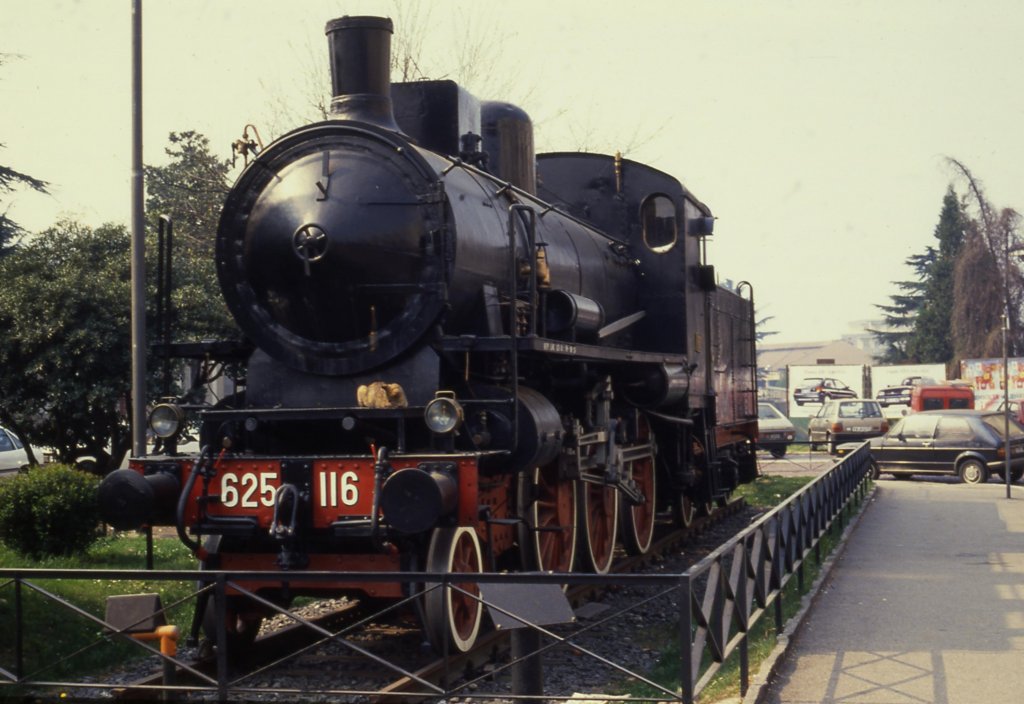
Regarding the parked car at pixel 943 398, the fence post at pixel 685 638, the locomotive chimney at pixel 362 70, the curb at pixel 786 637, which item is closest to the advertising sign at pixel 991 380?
the parked car at pixel 943 398

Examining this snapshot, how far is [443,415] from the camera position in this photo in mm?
7785

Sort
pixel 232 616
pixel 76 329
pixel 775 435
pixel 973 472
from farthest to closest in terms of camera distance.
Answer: pixel 775 435, pixel 973 472, pixel 76 329, pixel 232 616

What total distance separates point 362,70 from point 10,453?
Answer: 1440 centimetres

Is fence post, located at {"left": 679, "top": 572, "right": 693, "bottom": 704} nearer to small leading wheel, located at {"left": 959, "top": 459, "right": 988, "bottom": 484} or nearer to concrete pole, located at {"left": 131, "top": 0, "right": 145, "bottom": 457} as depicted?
concrete pole, located at {"left": 131, "top": 0, "right": 145, "bottom": 457}

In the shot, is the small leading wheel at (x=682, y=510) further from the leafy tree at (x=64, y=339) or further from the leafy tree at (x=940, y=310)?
the leafy tree at (x=940, y=310)

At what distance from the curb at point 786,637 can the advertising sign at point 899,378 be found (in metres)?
43.3

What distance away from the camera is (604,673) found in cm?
812

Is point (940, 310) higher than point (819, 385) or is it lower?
higher

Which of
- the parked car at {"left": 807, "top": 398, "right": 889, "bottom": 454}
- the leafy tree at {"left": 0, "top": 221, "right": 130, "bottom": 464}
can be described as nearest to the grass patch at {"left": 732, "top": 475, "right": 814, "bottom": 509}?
the parked car at {"left": 807, "top": 398, "right": 889, "bottom": 454}

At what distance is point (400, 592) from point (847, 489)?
10.9m

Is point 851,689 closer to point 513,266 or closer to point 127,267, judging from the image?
point 513,266

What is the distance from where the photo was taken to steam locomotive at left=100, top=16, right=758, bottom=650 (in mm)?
7805

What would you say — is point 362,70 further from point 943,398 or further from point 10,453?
point 943,398

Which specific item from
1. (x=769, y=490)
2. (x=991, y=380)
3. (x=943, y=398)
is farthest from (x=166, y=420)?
(x=991, y=380)
